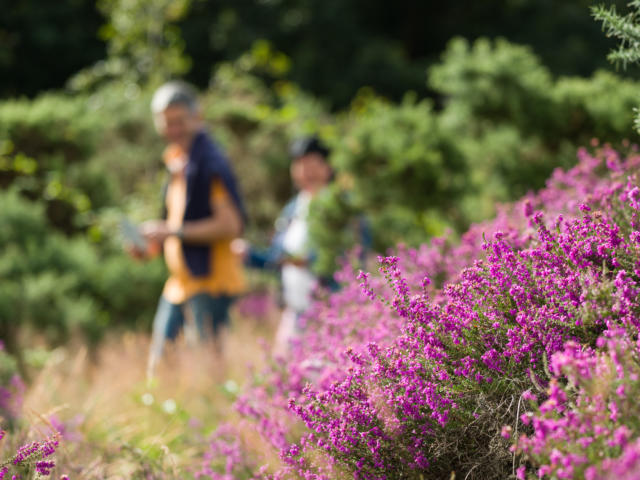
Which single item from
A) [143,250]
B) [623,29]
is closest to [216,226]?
[143,250]

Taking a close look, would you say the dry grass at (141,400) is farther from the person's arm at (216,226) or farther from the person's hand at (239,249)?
the person's arm at (216,226)

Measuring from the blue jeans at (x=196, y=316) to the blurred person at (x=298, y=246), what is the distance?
1.17 feet

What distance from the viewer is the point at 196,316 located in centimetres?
452

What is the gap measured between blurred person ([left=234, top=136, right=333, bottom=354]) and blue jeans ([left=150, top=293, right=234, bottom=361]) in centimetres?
36

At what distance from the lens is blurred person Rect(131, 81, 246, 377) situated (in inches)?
177

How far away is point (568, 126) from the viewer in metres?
4.54

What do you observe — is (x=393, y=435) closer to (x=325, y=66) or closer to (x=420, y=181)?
(x=420, y=181)

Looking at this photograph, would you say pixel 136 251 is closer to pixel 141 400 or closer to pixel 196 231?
pixel 196 231

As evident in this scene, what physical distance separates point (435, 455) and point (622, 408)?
578mm

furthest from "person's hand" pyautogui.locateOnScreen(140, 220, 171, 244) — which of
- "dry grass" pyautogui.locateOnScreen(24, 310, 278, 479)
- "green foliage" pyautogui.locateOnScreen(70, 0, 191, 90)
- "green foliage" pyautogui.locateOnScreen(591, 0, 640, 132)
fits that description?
"green foliage" pyautogui.locateOnScreen(70, 0, 191, 90)

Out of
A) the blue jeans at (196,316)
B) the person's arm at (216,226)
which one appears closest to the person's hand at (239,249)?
the person's arm at (216,226)

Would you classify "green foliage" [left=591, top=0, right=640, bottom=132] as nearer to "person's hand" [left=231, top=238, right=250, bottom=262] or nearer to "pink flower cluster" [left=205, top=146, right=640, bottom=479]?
"pink flower cluster" [left=205, top=146, right=640, bottom=479]

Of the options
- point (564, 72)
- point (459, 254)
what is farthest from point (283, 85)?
point (459, 254)

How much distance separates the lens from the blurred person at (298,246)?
4605 mm
